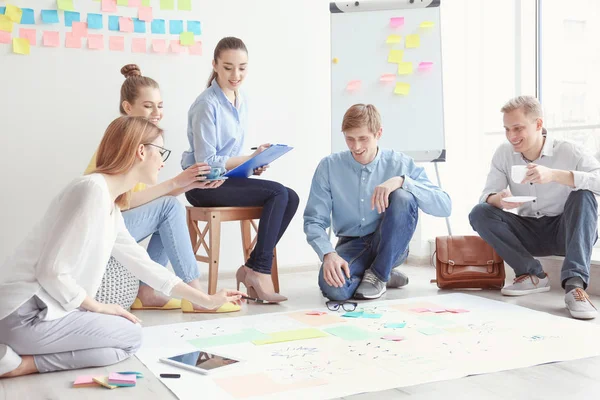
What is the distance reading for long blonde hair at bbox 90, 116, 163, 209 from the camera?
2.00 metres

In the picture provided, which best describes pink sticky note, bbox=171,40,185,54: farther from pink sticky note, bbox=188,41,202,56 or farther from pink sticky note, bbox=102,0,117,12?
pink sticky note, bbox=102,0,117,12

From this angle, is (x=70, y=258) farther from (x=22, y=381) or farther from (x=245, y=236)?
(x=245, y=236)

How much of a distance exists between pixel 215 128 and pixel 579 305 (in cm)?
→ 167

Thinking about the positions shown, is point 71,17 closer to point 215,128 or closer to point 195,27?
point 195,27

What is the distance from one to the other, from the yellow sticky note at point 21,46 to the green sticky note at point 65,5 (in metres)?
0.24

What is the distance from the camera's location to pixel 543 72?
400 centimetres

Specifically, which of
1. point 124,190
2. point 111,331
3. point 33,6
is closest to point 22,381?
point 111,331

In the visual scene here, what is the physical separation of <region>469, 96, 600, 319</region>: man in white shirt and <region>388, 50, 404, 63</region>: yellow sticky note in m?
0.89

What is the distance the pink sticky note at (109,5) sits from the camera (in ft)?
11.6

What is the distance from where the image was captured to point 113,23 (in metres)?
3.57

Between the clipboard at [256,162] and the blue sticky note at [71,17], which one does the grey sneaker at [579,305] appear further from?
the blue sticky note at [71,17]

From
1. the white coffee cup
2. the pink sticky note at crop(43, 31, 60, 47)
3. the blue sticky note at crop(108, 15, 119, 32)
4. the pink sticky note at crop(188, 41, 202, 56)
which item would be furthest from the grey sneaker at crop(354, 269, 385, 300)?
the pink sticky note at crop(43, 31, 60, 47)

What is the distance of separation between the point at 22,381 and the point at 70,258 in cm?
38

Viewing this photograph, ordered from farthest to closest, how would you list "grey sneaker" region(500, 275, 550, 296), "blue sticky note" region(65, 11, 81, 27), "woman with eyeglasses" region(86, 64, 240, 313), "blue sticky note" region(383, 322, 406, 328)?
"blue sticky note" region(65, 11, 81, 27) < "grey sneaker" region(500, 275, 550, 296) < "woman with eyeglasses" region(86, 64, 240, 313) < "blue sticky note" region(383, 322, 406, 328)
